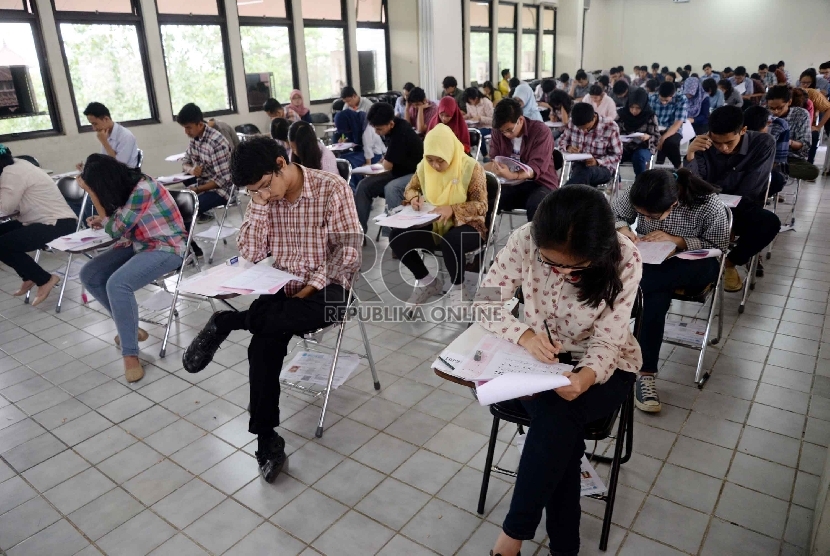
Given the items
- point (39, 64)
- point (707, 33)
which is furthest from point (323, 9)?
point (707, 33)

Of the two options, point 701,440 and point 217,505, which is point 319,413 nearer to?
point 217,505

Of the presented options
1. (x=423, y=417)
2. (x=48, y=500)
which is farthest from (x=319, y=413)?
(x=48, y=500)

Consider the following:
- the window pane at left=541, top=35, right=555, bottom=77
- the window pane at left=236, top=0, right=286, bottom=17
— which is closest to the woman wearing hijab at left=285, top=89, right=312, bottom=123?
the window pane at left=236, top=0, right=286, bottom=17

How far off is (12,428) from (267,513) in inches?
61.1

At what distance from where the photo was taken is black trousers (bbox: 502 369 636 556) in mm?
1638

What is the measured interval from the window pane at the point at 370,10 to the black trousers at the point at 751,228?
8.25 meters

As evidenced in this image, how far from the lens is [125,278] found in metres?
3.13

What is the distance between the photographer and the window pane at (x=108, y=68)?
6660 millimetres

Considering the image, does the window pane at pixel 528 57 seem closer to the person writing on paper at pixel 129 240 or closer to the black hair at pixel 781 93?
the black hair at pixel 781 93

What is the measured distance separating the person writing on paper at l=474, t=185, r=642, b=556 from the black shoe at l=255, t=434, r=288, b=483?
97 centimetres

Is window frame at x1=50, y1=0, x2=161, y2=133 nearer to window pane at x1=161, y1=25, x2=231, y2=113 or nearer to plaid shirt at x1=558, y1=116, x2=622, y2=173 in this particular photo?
window pane at x1=161, y1=25, x2=231, y2=113

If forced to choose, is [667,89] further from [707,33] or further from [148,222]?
[707,33]

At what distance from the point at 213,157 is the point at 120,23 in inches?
141

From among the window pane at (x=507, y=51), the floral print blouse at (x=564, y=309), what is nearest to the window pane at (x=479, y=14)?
the window pane at (x=507, y=51)
